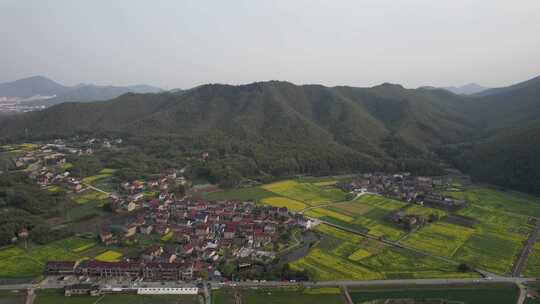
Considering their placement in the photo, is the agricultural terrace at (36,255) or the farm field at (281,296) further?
the agricultural terrace at (36,255)

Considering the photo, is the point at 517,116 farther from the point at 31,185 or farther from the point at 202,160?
the point at 31,185

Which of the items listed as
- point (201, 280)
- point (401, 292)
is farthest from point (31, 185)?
point (401, 292)

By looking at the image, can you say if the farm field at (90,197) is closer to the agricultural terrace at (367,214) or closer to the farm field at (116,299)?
the farm field at (116,299)

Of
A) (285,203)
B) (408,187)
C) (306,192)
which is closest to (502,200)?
(408,187)

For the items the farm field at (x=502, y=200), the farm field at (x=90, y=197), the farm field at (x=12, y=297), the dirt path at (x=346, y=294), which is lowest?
the dirt path at (x=346, y=294)

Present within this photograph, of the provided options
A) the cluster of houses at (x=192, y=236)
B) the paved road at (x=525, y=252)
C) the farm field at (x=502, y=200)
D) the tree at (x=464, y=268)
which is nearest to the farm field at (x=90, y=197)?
the cluster of houses at (x=192, y=236)

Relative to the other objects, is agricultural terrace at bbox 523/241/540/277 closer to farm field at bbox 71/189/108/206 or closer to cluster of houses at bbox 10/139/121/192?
farm field at bbox 71/189/108/206

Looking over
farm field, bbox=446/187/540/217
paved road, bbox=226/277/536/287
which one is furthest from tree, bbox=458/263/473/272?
farm field, bbox=446/187/540/217
